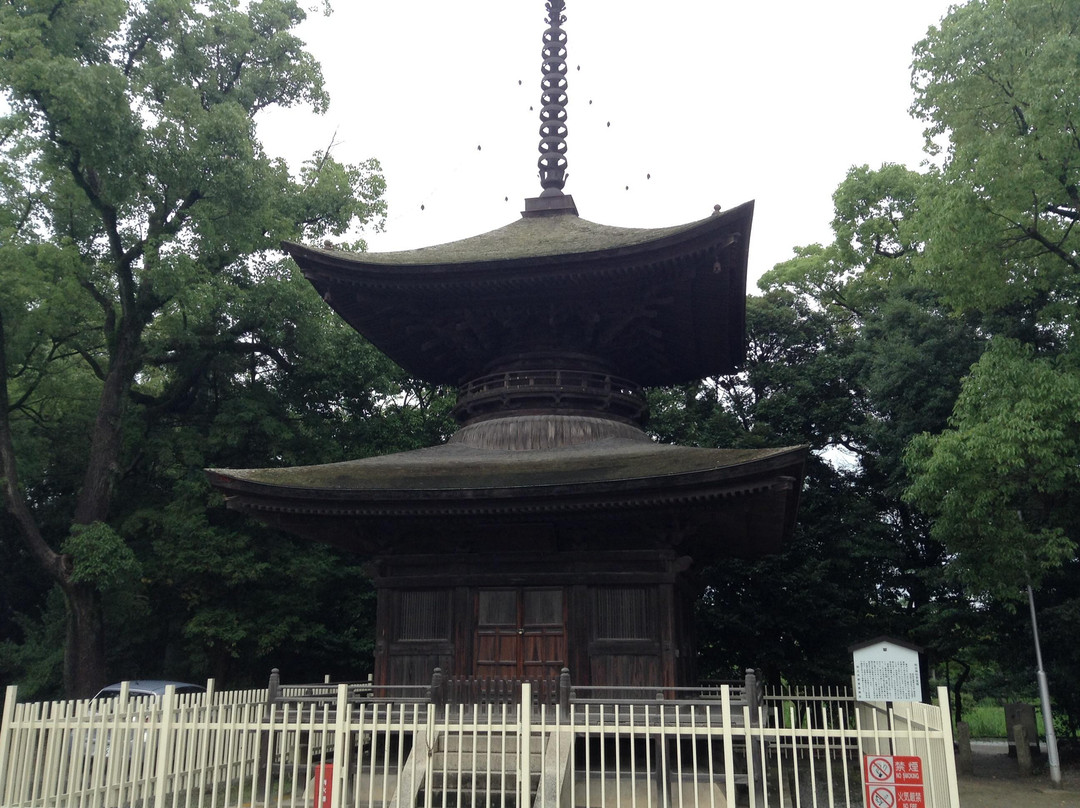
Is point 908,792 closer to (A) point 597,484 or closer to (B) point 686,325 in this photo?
(A) point 597,484

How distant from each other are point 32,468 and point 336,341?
956 centimetres

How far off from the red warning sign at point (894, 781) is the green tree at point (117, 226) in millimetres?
17743

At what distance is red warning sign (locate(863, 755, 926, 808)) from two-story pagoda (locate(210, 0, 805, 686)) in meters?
3.64

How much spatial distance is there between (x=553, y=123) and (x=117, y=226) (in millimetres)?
12698

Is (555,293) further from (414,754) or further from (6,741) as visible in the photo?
(6,741)

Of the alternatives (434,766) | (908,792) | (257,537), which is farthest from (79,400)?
(908,792)

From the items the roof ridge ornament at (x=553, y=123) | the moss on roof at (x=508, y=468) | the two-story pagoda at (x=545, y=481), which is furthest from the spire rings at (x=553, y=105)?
the moss on roof at (x=508, y=468)

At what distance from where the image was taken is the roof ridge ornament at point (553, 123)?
18.0m

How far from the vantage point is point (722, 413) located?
2823 centimetres

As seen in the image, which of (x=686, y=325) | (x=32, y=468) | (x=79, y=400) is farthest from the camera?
(x=79, y=400)

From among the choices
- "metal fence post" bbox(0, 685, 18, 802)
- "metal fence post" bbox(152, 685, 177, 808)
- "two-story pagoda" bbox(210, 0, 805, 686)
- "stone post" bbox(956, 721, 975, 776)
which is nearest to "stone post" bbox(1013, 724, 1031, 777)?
"stone post" bbox(956, 721, 975, 776)

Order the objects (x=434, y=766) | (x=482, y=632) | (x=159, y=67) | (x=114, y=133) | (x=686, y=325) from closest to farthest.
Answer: (x=434, y=766) < (x=482, y=632) < (x=686, y=325) < (x=114, y=133) < (x=159, y=67)

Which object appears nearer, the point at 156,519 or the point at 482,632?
the point at 482,632

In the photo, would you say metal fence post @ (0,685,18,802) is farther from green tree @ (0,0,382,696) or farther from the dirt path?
the dirt path
